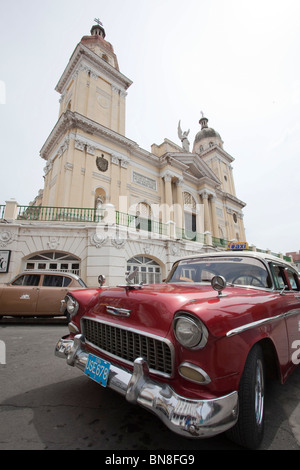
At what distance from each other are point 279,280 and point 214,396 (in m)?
1.88

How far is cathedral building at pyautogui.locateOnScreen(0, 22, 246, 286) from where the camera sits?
9.99 metres

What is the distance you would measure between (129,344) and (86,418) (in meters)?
0.74

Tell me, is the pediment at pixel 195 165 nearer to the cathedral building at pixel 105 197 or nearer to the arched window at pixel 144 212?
the cathedral building at pixel 105 197

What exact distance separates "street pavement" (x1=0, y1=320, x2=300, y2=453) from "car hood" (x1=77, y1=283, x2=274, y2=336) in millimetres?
779

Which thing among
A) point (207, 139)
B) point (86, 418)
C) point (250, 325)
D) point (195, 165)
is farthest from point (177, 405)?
point (207, 139)

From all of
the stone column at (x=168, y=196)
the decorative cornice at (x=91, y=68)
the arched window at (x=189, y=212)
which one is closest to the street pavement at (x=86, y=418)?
the stone column at (x=168, y=196)

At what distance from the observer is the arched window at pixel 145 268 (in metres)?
11.8

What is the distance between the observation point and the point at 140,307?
184 centimetres

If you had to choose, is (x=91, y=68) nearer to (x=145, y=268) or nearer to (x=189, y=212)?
(x=189, y=212)

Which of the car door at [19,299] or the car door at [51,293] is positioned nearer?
the car door at [19,299]

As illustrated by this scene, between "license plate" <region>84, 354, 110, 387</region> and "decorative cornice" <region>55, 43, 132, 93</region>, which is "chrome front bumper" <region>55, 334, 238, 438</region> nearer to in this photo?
"license plate" <region>84, 354, 110, 387</region>

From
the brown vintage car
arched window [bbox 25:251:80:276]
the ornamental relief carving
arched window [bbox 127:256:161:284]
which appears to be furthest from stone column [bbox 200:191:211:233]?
the brown vintage car
